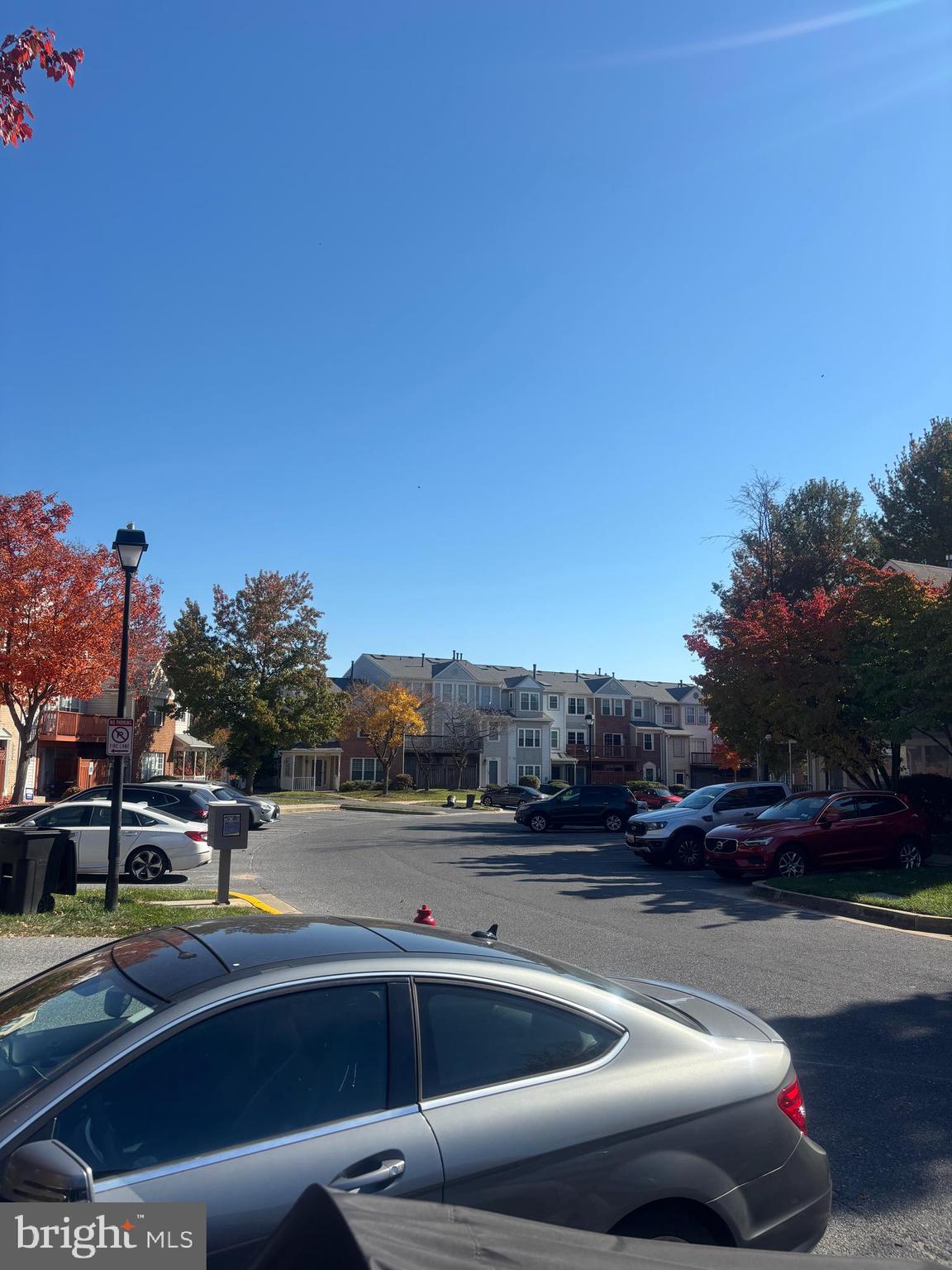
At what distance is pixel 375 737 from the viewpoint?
57.5 metres

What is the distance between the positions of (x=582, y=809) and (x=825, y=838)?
1465cm

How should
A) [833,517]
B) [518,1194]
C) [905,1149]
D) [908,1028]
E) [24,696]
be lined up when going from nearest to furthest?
[518,1194] < [905,1149] < [908,1028] < [24,696] < [833,517]

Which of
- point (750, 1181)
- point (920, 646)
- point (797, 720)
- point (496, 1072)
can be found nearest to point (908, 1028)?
point (750, 1181)

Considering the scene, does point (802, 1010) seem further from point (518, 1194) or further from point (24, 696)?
point (24, 696)

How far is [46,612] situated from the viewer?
28.5 metres

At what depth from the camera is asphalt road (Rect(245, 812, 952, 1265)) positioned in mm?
4953

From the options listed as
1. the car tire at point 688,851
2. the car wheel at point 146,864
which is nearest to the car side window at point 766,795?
the car tire at point 688,851

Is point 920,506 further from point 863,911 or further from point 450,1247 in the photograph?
point 450,1247

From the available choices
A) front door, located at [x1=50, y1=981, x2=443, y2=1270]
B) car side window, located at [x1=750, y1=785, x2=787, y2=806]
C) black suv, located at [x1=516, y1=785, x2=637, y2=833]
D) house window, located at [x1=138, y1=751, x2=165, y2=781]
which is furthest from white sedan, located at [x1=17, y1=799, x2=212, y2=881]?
house window, located at [x1=138, y1=751, x2=165, y2=781]

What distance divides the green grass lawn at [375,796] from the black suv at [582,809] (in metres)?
17.8

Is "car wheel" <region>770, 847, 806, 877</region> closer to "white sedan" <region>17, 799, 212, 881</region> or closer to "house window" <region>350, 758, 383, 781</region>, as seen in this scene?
"white sedan" <region>17, 799, 212, 881</region>

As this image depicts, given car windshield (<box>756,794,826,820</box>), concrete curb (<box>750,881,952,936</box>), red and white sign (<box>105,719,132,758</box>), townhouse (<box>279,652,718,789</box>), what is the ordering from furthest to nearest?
townhouse (<box>279,652,718,789</box>), car windshield (<box>756,794,826,820</box>), concrete curb (<box>750,881,952,936</box>), red and white sign (<box>105,719,132,758</box>)

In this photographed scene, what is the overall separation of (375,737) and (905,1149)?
5298 centimetres

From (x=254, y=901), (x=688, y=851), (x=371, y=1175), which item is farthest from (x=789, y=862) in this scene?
(x=371, y=1175)
